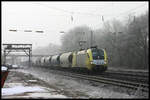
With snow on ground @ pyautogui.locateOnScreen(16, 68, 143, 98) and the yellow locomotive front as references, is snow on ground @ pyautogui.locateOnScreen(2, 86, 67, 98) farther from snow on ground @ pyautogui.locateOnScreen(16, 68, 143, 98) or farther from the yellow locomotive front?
the yellow locomotive front

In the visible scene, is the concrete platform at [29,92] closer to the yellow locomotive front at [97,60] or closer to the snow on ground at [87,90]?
the snow on ground at [87,90]

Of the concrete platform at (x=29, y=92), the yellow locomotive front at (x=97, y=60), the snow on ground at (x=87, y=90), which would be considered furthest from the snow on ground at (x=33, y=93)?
the yellow locomotive front at (x=97, y=60)

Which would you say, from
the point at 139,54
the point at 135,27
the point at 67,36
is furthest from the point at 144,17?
the point at 67,36

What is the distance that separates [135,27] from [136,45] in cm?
364

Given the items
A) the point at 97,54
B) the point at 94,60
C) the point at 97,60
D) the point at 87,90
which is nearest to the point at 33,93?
the point at 87,90

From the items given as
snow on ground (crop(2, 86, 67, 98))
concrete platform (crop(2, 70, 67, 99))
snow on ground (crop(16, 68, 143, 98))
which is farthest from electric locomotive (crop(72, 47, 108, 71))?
snow on ground (crop(2, 86, 67, 98))

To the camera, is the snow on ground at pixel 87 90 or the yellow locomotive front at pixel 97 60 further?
the yellow locomotive front at pixel 97 60

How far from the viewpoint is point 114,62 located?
2301 inches

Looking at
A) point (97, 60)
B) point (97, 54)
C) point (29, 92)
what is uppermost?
point (97, 54)

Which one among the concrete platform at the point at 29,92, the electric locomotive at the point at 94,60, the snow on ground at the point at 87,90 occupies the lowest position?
the snow on ground at the point at 87,90

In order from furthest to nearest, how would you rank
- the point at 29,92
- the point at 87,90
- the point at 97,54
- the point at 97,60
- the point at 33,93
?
the point at 97,54 < the point at 97,60 < the point at 87,90 < the point at 29,92 < the point at 33,93

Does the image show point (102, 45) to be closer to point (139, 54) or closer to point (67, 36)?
point (139, 54)

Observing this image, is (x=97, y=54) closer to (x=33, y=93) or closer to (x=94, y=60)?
(x=94, y=60)

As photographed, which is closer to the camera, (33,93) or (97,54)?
(33,93)
